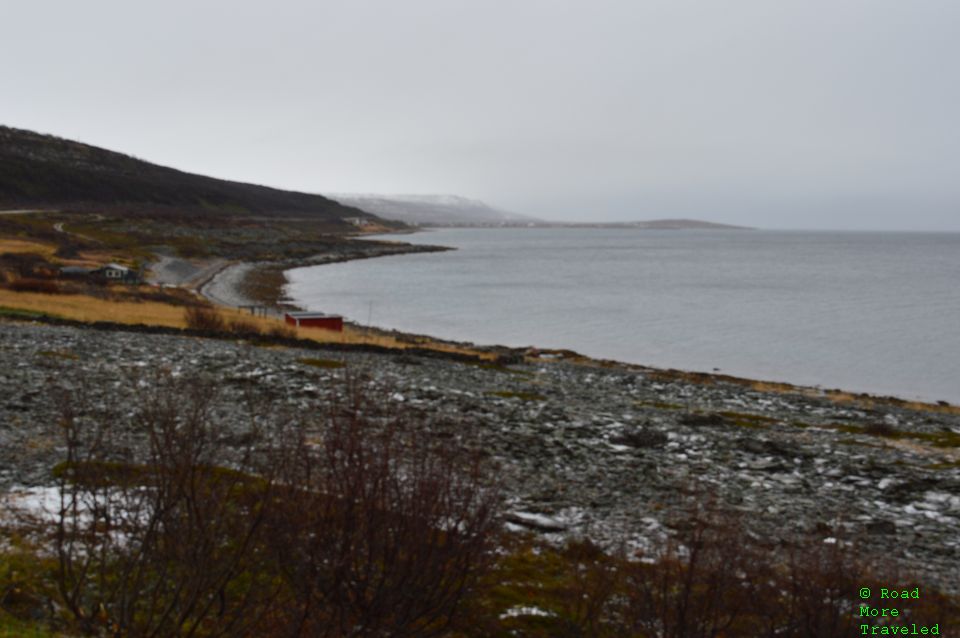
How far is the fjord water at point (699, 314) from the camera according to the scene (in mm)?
39594

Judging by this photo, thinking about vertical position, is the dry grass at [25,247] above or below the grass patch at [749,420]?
above

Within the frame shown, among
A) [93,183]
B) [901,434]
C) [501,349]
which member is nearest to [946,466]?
[901,434]

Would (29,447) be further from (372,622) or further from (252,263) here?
(252,263)

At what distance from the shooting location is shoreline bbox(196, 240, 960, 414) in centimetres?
2997

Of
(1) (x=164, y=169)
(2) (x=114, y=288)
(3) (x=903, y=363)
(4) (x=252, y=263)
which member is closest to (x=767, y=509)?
(3) (x=903, y=363)

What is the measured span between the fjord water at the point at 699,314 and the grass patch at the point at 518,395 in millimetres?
18512

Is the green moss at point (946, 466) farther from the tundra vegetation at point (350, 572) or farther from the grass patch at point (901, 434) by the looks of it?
the tundra vegetation at point (350, 572)

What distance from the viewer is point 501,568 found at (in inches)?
330

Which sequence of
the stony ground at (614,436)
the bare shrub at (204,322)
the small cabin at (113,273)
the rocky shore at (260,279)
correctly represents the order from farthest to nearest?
the rocky shore at (260,279) → the small cabin at (113,273) → the bare shrub at (204,322) → the stony ground at (614,436)

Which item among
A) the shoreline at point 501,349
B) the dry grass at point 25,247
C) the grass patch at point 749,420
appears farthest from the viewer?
the dry grass at point 25,247

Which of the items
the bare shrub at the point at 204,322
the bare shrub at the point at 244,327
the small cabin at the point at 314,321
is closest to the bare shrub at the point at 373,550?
the bare shrub at the point at 244,327

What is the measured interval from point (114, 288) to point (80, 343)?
82.6 ft

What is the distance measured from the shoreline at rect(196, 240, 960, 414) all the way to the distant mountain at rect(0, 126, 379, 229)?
5549 cm

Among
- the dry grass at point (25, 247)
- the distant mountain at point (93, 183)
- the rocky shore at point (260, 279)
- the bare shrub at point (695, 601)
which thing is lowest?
the rocky shore at point (260, 279)
